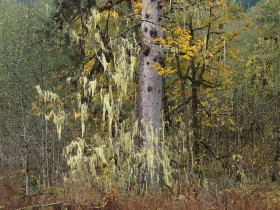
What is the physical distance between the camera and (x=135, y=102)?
29.6ft

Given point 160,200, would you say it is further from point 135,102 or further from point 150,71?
point 135,102

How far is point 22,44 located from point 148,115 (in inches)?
286

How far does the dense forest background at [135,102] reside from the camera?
20.9 feet

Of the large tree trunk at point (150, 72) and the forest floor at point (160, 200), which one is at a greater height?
the large tree trunk at point (150, 72)

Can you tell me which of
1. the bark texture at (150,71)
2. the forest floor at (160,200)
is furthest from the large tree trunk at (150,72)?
the forest floor at (160,200)

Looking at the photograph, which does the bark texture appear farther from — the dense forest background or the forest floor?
the forest floor

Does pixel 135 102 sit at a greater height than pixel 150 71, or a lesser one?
lesser

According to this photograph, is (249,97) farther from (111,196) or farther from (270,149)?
(111,196)

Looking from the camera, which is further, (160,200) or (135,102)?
(135,102)

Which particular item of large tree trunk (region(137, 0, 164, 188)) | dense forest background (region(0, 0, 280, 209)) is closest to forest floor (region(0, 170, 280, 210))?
dense forest background (region(0, 0, 280, 209))

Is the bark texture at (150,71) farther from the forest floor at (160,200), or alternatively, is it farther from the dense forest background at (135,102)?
the forest floor at (160,200)

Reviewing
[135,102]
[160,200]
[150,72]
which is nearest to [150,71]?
[150,72]

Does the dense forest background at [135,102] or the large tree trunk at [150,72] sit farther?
the large tree trunk at [150,72]

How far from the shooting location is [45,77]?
13.2m
